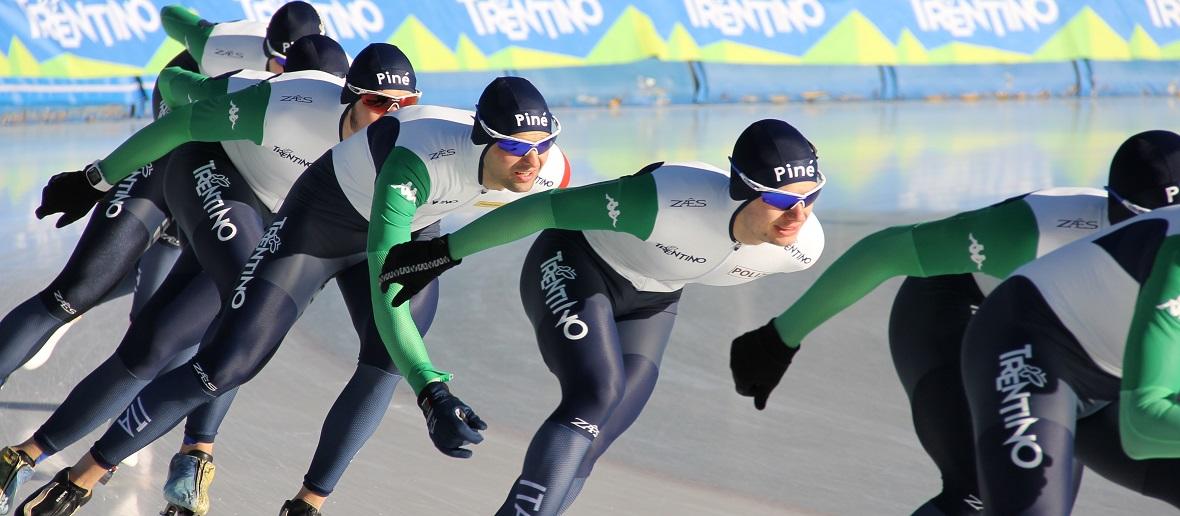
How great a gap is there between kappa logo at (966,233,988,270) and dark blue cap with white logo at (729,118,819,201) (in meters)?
0.43

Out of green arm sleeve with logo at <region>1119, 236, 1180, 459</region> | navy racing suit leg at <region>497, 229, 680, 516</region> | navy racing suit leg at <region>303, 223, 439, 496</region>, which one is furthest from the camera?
navy racing suit leg at <region>303, 223, 439, 496</region>

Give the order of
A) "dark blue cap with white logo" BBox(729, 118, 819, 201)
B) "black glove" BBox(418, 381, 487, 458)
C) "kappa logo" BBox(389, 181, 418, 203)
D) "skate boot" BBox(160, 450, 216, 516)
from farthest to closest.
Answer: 1. "skate boot" BBox(160, 450, 216, 516)
2. "kappa logo" BBox(389, 181, 418, 203)
3. "dark blue cap with white logo" BBox(729, 118, 819, 201)
4. "black glove" BBox(418, 381, 487, 458)

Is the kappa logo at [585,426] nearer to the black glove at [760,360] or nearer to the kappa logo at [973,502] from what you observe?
the black glove at [760,360]

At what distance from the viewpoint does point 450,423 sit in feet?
9.04

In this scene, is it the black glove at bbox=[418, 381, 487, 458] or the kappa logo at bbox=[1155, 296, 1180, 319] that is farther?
the black glove at bbox=[418, 381, 487, 458]

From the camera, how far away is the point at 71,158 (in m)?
9.40

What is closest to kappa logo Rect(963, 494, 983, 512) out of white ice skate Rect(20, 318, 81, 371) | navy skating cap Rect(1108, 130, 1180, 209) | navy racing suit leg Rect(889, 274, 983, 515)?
navy racing suit leg Rect(889, 274, 983, 515)

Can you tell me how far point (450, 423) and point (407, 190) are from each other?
801 millimetres

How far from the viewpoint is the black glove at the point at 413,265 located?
3.14m

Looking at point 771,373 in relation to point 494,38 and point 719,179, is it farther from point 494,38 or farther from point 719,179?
point 494,38

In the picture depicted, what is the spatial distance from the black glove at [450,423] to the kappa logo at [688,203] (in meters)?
0.75

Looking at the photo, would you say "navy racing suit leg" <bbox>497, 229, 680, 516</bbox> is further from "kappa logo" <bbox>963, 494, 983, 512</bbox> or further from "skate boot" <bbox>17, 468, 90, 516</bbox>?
"skate boot" <bbox>17, 468, 90, 516</bbox>

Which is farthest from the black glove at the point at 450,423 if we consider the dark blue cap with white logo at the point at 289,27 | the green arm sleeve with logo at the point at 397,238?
the dark blue cap with white logo at the point at 289,27

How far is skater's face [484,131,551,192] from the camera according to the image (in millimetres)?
3371
